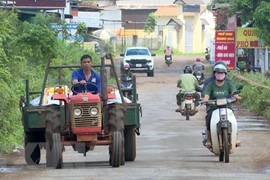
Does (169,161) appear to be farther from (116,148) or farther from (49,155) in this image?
(49,155)

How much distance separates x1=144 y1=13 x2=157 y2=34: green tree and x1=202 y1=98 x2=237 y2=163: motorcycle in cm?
9498

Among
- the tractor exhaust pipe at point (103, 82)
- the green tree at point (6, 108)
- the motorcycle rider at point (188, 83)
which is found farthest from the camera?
the motorcycle rider at point (188, 83)

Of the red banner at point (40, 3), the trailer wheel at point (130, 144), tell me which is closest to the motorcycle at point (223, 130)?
the trailer wheel at point (130, 144)

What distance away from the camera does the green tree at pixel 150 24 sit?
110 m

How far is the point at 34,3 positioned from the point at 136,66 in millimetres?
9353

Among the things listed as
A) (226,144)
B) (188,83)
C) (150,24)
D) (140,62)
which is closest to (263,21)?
(140,62)

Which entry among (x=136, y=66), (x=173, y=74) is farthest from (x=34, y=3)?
(x=173, y=74)

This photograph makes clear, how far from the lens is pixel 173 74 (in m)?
58.2

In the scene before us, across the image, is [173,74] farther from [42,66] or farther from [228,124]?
[228,124]

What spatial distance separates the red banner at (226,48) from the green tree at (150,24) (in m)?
67.1

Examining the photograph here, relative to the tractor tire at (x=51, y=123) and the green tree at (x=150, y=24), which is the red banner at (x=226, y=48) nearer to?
the tractor tire at (x=51, y=123)

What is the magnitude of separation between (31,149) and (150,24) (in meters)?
95.8

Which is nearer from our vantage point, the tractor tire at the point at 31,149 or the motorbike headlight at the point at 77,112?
the motorbike headlight at the point at 77,112

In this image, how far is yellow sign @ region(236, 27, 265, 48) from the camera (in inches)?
1783
